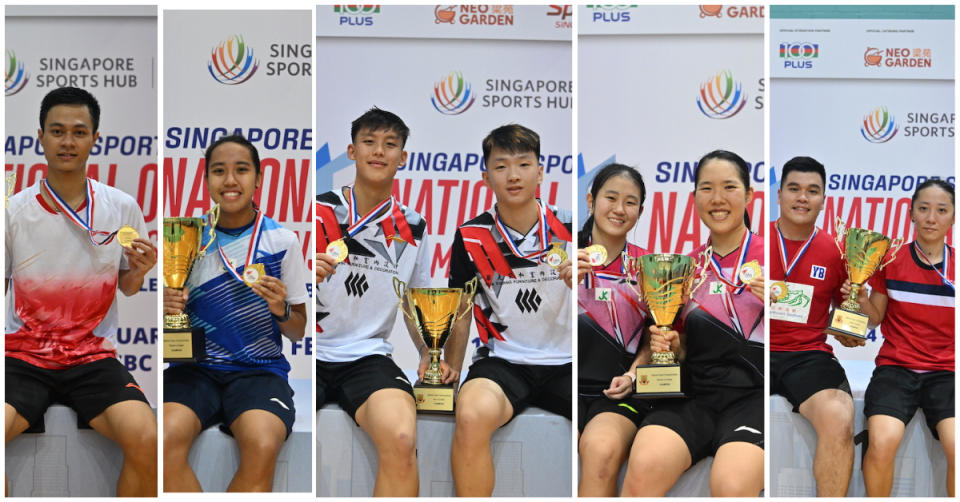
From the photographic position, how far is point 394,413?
3.59 meters

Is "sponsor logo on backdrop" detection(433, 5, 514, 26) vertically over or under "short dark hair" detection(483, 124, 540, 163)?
over

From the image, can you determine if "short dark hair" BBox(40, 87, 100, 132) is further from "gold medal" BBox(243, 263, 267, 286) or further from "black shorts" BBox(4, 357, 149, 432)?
"black shorts" BBox(4, 357, 149, 432)

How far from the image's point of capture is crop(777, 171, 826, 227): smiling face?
147 inches

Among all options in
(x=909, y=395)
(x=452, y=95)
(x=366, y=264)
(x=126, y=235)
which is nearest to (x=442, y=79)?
(x=452, y=95)

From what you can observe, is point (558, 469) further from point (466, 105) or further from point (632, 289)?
point (466, 105)

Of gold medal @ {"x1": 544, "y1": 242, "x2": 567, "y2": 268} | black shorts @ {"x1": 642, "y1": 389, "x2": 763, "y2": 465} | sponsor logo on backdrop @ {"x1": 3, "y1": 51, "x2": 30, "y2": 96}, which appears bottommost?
black shorts @ {"x1": 642, "y1": 389, "x2": 763, "y2": 465}

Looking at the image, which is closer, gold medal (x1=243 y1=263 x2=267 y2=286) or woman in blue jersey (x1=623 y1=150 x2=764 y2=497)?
woman in blue jersey (x1=623 y1=150 x2=764 y2=497)

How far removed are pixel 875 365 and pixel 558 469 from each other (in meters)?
1.34

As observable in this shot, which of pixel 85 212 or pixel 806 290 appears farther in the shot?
pixel 806 290

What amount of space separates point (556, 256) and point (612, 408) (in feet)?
2.06

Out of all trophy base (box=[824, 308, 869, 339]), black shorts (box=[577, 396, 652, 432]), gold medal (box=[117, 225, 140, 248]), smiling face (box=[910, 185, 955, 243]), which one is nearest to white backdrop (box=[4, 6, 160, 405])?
gold medal (box=[117, 225, 140, 248])

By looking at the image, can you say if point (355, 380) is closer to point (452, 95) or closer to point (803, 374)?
point (452, 95)

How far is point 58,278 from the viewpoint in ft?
11.9

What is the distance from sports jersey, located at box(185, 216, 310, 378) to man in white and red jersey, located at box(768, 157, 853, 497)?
1887mm
